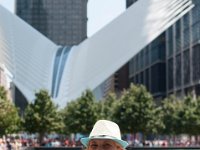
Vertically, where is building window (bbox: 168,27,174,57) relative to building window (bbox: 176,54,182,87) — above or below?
above

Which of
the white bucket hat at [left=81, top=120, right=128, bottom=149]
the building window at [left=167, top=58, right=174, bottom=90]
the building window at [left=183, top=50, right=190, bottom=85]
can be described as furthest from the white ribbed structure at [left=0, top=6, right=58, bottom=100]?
the white bucket hat at [left=81, top=120, right=128, bottom=149]

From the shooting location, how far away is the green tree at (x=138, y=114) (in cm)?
5519

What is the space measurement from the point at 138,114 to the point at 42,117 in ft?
29.4

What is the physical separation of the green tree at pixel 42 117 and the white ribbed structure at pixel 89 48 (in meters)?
15.7

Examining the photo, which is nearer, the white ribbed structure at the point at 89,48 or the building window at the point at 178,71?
the white ribbed structure at the point at 89,48

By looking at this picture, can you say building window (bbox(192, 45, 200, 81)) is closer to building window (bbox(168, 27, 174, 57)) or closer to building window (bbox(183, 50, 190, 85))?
building window (bbox(183, 50, 190, 85))

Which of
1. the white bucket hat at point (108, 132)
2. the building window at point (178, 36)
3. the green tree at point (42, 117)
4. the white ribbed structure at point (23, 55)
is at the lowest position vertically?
the white bucket hat at point (108, 132)

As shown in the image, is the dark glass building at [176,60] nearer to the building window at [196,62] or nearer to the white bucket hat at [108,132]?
the building window at [196,62]

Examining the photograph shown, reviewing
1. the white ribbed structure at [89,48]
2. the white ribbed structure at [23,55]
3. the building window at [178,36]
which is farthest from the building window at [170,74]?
the white ribbed structure at [23,55]

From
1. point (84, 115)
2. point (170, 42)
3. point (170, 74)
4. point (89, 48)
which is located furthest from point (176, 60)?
point (84, 115)

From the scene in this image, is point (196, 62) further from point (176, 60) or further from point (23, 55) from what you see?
point (23, 55)

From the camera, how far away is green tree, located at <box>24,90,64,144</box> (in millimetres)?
57347

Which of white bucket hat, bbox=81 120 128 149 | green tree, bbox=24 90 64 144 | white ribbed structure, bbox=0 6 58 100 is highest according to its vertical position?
white ribbed structure, bbox=0 6 58 100

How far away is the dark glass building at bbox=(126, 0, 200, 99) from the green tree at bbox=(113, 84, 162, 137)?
3531 centimetres
